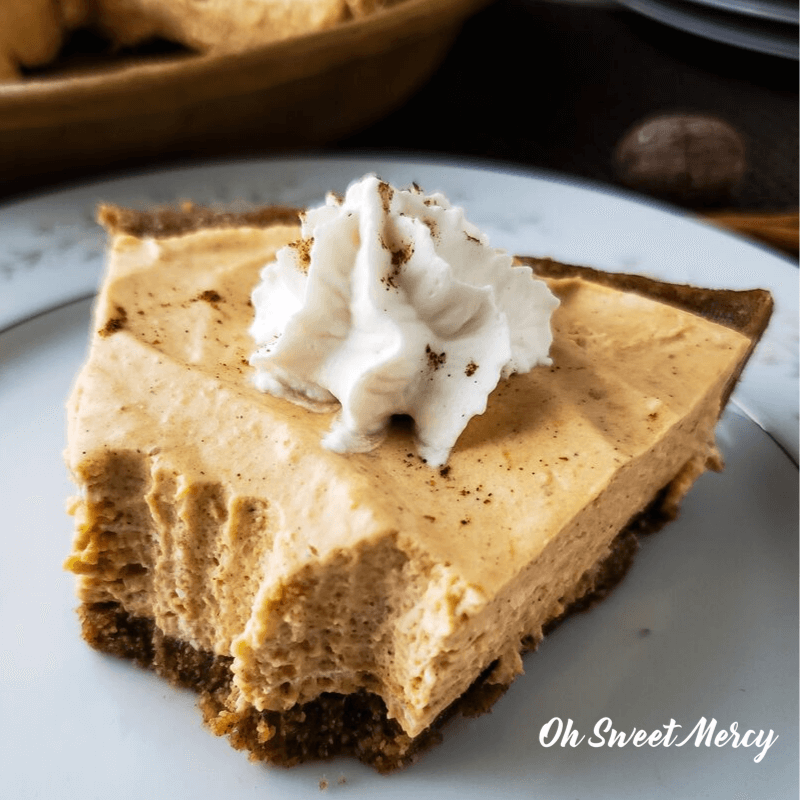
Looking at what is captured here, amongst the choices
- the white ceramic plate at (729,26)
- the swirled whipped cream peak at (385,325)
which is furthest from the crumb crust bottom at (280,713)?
the white ceramic plate at (729,26)

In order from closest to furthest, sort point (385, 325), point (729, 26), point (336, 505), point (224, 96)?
1. point (336, 505)
2. point (385, 325)
3. point (224, 96)
4. point (729, 26)

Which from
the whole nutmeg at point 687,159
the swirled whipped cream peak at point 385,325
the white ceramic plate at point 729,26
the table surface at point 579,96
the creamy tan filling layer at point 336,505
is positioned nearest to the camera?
the creamy tan filling layer at point 336,505

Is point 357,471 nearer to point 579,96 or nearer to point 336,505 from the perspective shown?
point 336,505

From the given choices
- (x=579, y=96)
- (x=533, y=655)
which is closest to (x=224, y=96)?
(x=579, y=96)

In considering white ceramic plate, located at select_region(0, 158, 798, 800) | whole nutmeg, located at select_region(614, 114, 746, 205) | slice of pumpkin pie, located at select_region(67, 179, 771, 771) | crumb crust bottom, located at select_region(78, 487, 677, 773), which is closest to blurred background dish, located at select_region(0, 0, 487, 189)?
white ceramic plate, located at select_region(0, 158, 798, 800)

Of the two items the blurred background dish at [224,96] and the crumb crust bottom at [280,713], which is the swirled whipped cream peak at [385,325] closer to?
the crumb crust bottom at [280,713]

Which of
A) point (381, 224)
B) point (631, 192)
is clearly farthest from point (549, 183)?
point (381, 224)

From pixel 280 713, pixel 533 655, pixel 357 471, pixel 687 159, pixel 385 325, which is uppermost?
pixel 385 325
